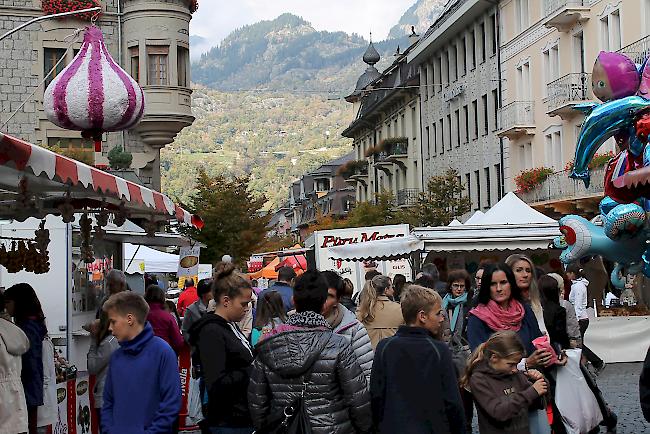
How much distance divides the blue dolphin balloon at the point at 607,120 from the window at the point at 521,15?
32611mm

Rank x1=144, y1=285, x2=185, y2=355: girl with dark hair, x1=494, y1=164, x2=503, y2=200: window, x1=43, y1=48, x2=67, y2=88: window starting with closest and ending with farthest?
x1=144, y1=285, x2=185, y2=355: girl with dark hair → x1=43, y1=48, x2=67, y2=88: window → x1=494, y1=164, x2=503, y2=200: window

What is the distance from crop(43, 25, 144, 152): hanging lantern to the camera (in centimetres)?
1124

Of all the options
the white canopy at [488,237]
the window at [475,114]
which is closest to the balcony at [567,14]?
the window at [475,114]

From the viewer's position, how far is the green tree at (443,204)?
46.9m

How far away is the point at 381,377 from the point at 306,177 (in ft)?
390

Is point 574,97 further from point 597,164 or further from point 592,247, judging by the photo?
point 592,247

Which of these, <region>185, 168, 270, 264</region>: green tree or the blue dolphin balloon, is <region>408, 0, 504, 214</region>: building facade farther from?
the blue dolphin balloon

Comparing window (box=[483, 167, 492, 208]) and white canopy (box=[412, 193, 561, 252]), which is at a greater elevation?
window (box=[483, 167, 492, 208])

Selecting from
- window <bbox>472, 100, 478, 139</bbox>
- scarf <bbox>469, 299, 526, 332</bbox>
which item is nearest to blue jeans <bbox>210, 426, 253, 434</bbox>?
scarf <bbox>469, 299, 526, 332</bbox>

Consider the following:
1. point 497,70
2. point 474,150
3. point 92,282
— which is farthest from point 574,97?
point 92,282

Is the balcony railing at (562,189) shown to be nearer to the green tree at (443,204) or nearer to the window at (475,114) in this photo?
the green tree at (443,204)

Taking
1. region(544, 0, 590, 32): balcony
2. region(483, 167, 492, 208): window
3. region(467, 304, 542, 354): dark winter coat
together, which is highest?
region(544, 0, 590, 32): balcony

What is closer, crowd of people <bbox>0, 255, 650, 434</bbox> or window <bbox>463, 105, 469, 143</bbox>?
crowd of people <bbox>0, 255, 650, 434</bbox>

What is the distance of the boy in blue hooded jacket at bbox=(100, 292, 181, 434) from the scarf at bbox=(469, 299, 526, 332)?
2.62 m
